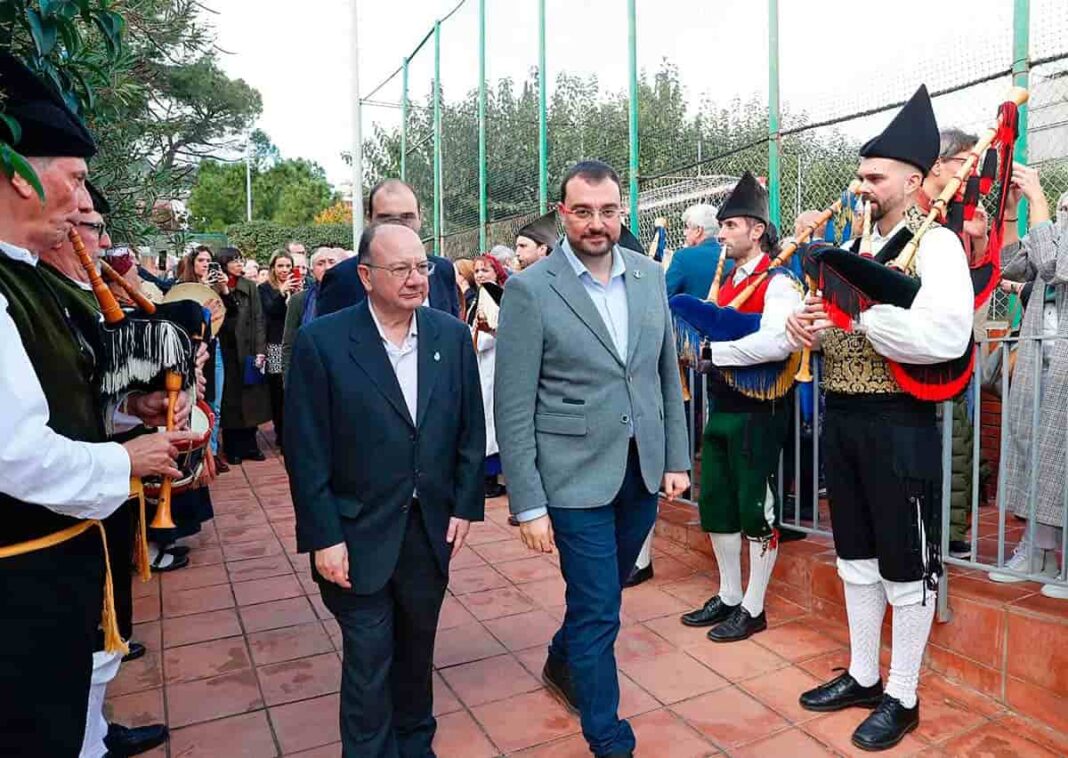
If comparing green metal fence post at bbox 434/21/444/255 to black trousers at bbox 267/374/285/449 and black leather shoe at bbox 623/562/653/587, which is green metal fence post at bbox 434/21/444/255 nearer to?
black trousers at bbox 267/374/285/449

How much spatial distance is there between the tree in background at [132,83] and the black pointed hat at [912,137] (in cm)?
246

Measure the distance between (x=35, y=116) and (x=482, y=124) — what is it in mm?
9727

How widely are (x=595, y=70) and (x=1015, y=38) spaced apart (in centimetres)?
506

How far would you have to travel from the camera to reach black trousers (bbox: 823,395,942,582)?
2.79 metres

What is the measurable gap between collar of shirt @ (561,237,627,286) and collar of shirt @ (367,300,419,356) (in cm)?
60

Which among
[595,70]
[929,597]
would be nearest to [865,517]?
[929,597]

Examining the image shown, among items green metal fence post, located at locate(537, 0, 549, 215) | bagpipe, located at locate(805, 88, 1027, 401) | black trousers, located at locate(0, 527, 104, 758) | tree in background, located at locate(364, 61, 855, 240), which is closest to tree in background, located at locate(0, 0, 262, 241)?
black trousers, located at locate(0, 527, 104, 758)

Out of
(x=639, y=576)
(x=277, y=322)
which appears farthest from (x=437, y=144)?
(x=639, y=576)

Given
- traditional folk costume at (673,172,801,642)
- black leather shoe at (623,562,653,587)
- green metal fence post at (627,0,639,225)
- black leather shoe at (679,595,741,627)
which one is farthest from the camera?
green metal fence post at (627,0,639,225)

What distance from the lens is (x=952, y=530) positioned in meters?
4.00

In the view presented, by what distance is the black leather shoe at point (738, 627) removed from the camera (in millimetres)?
3725

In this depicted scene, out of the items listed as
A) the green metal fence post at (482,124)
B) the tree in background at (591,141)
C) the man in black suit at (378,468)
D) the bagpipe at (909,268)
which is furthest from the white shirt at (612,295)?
the green metal fence post at (482,124)

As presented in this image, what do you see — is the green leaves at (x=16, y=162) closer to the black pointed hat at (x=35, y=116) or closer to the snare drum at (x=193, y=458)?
the black pointed hat at (x=35, y=116)

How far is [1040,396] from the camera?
3.39 m
